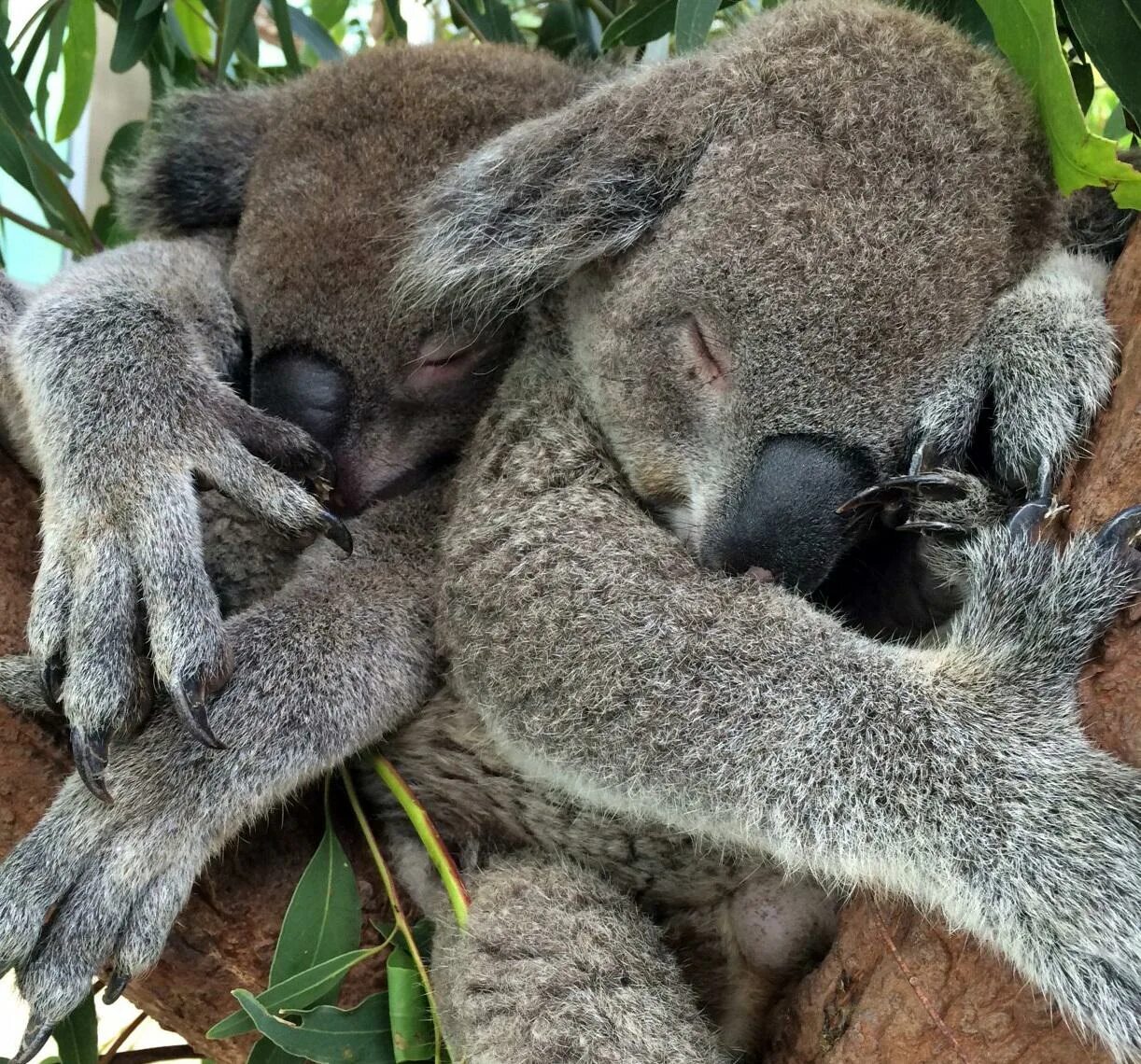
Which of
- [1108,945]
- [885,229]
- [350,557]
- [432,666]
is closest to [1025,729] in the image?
[1108,945]

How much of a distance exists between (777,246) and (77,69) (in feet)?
5.80

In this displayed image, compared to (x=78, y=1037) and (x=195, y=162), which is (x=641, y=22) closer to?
(x=195, y=162)

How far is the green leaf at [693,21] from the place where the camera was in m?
1.57

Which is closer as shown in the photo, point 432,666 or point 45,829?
point 45,829

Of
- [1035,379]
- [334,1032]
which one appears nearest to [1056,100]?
[1035,379]

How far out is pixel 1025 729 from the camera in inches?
49.5

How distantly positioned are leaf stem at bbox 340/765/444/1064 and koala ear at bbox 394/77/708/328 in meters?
0.77

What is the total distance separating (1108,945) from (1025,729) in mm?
235

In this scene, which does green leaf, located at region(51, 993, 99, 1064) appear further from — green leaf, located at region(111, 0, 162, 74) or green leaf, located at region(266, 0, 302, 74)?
green leaf, located at region(266, 0, 302, 74)

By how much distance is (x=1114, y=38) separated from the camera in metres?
1.33

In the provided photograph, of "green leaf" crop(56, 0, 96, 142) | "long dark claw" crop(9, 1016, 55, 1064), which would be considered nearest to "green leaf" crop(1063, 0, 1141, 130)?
"long dark claw" crop(9, 1016, 55, 1064)

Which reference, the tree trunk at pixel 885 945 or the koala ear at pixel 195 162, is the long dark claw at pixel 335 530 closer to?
the tree trunk at pixel 885 945

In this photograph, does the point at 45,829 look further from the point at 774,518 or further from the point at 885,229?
the point at 885,229

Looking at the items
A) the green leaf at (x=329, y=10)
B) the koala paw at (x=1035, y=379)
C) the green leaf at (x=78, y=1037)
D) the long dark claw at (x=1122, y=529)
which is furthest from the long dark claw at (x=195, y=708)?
the green leaf at (x=329, y=10)
